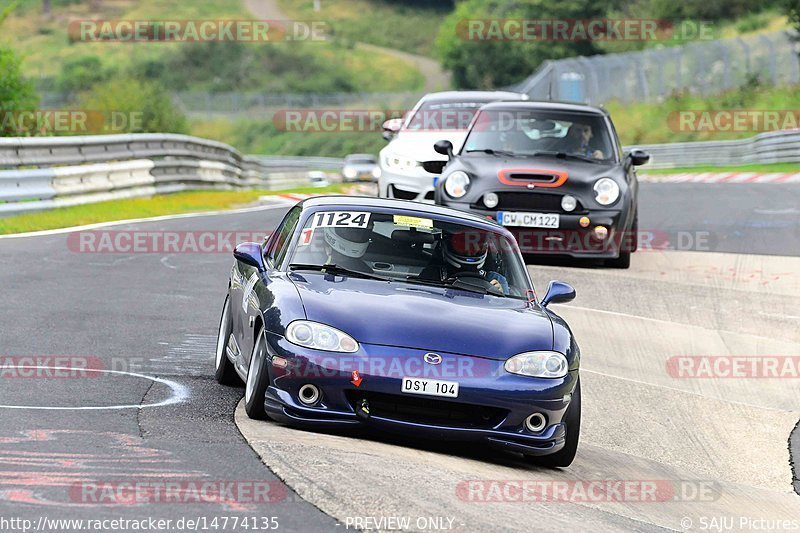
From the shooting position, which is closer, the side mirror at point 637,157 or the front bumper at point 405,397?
the front bumper at point 405,397

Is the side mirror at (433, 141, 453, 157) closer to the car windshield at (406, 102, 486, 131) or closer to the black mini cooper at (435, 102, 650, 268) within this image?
the black mini cooper at (435, 102, 650, 268)

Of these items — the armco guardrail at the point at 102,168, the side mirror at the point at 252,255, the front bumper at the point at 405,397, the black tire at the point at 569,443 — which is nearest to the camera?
the front bumper at the point at 405,397

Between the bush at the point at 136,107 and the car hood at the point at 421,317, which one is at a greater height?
the car hood at the point at 421,317

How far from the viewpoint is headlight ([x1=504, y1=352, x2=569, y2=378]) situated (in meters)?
7.23

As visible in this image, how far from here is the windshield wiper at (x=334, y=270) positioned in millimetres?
8055

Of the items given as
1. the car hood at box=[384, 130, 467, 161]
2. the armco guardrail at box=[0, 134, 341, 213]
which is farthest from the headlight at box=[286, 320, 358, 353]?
the armco guardrail at box=[0, 134, 341, 213]

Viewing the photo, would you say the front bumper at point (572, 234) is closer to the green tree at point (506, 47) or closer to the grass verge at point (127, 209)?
the grass verge at point (127, 209)

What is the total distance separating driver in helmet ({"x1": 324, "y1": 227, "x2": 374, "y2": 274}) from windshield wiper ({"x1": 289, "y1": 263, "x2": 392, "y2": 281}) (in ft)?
0.14

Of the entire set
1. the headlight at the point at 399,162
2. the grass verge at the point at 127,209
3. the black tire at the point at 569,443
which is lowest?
the grass verge at the point at 127,209

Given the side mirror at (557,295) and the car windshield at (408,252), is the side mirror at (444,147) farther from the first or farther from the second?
the side mirror at (557,295)

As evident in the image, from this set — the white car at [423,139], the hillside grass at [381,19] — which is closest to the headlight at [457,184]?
the white car at [423,139]

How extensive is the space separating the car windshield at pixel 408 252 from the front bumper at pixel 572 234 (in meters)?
6.02

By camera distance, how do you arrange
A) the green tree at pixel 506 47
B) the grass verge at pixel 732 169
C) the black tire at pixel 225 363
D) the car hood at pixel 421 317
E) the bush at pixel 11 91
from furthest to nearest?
the green tree at pixel 506 47
the grass verge at pixel 732 169
the bush at pixel 11 91
the black tire at pixel 225 363
the car hood at pixel 421 317

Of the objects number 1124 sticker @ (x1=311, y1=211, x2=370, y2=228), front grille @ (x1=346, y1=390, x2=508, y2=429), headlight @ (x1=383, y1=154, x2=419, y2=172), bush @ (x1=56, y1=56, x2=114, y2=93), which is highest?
number 1124 sticker @ (x1=311, y1=211, x2=370, y2=228)
